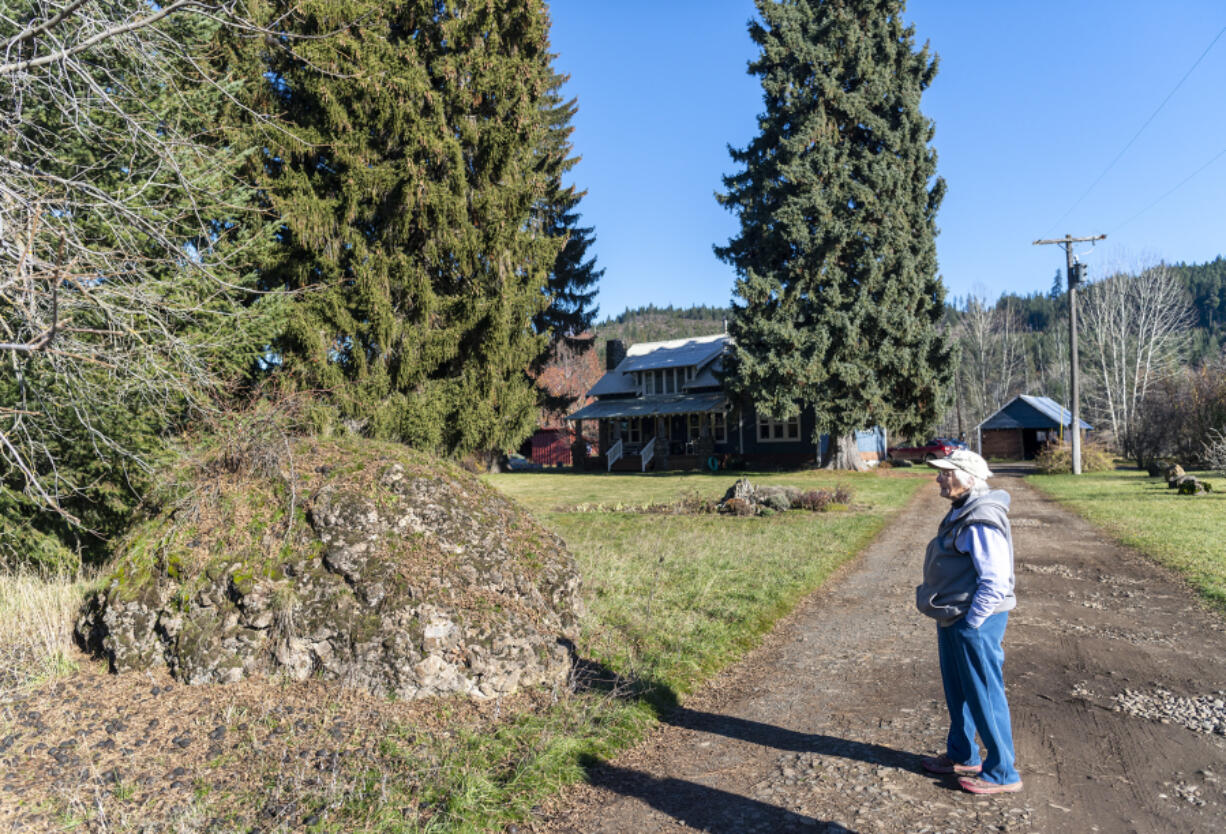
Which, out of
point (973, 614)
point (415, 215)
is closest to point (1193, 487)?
point (973, 614)

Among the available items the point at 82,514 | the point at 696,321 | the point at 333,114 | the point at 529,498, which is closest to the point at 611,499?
the point at 529,498

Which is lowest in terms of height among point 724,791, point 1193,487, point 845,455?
point 724,791

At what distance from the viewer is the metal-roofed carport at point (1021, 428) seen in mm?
42844

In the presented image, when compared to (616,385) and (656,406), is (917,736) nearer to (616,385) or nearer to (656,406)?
(656,406)

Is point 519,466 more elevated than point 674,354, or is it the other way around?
point 674,354

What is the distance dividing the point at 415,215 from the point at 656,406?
25.3 metres

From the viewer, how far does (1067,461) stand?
2928cm

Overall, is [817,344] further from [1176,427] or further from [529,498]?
[1176,427]

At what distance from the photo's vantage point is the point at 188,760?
3904 mm

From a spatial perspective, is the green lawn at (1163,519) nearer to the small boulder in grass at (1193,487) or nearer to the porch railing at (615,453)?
the small boulder in grass at (1193,487)

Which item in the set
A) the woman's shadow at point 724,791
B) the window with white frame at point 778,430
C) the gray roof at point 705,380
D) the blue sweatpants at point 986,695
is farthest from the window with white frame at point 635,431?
the blue sweatpants at point 986,695

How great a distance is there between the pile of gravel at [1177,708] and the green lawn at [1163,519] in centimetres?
327

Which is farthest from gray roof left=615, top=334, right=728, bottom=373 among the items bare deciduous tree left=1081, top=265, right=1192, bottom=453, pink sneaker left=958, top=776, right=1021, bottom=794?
pink sneaker left=958, top=776, right=1021, bottom=794

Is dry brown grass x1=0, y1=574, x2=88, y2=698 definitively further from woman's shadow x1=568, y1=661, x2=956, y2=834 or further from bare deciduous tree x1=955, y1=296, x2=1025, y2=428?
bare deciduous tree x1=955, y1=296, x2=1025, y2=428
